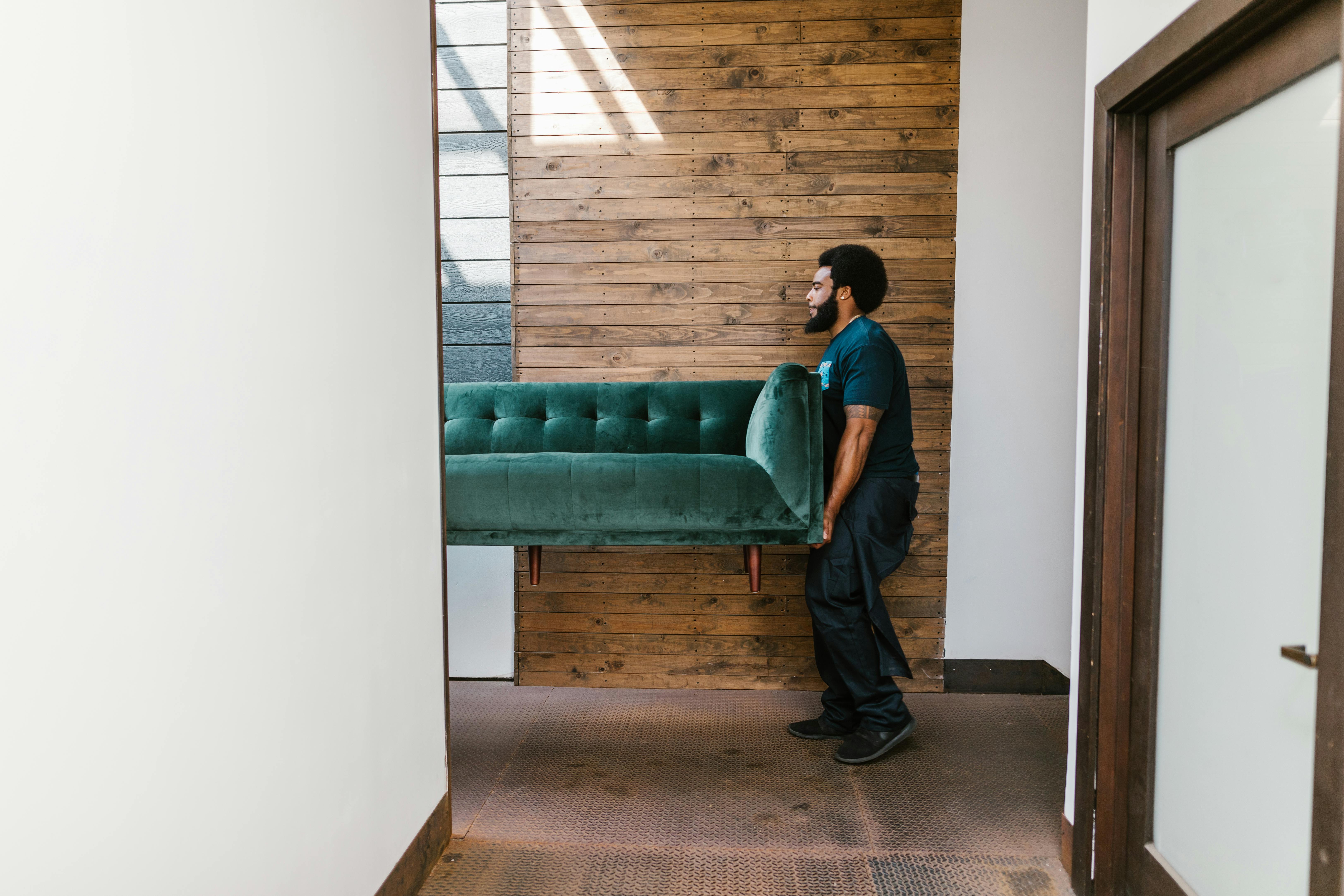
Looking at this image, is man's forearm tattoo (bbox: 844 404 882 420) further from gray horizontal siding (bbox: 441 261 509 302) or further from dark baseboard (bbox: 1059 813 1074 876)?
gray horizontal siding (bbox: 441 261 509 302)

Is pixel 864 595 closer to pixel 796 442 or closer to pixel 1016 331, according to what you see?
pixel 796 442

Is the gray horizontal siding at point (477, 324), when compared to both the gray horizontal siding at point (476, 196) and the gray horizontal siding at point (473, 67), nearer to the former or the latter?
the gray horizontal siding at point (476, 196)

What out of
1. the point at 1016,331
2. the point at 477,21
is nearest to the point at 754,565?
the point at 1016,331

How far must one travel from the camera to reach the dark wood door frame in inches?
61.7

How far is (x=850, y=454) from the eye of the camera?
2475mm

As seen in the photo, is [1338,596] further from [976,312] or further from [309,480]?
[976,312]

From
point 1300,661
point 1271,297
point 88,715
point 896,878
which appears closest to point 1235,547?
point 1300,661

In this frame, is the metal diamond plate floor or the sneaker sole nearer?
the metal diamond plate floor

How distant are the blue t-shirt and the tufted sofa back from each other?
347 mm

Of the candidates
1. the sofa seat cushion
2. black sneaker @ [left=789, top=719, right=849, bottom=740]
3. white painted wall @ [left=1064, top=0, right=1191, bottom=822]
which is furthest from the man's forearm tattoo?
black sneaker @ [left=789, top=719, right=849, bottom=740]

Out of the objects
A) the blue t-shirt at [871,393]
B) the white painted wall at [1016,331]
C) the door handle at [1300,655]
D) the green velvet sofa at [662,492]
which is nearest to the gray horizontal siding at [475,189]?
the green velvet sofa at [662,492]

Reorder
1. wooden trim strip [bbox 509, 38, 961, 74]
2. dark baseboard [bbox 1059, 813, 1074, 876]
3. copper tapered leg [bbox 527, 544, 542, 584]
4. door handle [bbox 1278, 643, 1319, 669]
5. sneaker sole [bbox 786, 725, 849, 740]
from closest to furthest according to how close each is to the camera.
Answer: door handle [bbox 1278, 643, 1319, 669], dark baseboard [bbox 1059, 813, 1074, 876], sneaker sole [bbox 786, 725, 849, 740], copper tapered leg [bbox 527, 544, 542, 584], wooden trim strip [bbox 509, 38, 961, 74]

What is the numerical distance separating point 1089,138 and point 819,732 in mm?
1934

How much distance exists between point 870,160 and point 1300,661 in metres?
2.37
